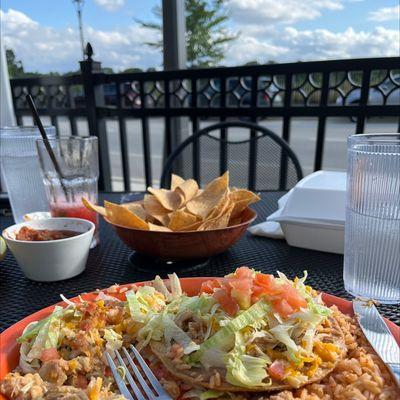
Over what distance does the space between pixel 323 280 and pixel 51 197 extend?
2.58 feet

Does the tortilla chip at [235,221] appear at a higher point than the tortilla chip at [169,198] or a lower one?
lower

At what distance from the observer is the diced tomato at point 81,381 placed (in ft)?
1.77

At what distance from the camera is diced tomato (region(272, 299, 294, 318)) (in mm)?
592

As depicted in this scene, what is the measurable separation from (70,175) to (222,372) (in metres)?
0.78

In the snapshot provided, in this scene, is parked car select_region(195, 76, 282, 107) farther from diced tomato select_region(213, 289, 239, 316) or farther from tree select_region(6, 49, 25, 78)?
diced tomato select_region(213, 289, 239, 316)

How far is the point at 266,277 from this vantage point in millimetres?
628

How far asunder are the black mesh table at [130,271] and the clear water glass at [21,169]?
0.28 m

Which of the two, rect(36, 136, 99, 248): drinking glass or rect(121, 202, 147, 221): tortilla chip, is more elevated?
rect(36, 136, 99, 248): drinking glass

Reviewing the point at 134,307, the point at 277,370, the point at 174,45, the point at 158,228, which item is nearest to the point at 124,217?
the point at 158,228

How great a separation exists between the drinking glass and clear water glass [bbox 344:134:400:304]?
2.29 ft

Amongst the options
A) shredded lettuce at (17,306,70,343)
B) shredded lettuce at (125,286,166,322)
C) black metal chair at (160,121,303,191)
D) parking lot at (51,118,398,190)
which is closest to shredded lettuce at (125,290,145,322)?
shredded lettuce at (125,286,166,322)

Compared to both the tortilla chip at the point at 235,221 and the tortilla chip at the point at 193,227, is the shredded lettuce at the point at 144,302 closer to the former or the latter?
the tortilla chip at the point at 193,227

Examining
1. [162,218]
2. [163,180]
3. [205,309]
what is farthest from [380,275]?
[163,180]

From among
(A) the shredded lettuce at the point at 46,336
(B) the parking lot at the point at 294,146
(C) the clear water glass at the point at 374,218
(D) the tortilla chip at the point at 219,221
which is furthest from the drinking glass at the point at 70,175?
(B) the parking lot at the point at 294,146
